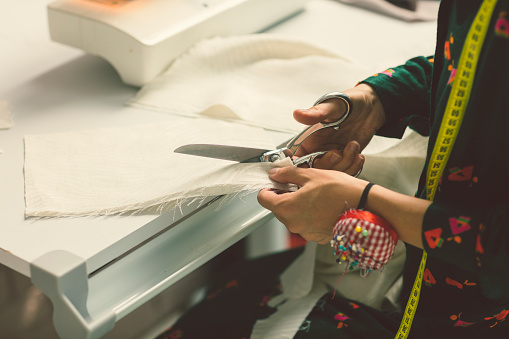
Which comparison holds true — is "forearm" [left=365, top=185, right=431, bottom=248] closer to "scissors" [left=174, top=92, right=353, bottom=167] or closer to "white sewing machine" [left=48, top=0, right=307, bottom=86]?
"scissors" [left=174, top=92, right=353, bottom=167]

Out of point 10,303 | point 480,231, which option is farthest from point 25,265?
point 10,303

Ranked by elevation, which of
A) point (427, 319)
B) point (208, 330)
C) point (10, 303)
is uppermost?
point (427, 319)

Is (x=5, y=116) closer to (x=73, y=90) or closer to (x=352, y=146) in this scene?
(x=73, y=90)

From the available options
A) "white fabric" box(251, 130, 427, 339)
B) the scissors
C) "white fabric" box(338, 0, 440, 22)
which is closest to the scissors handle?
the scissors

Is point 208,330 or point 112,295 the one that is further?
point 208,330

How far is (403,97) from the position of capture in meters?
0.82

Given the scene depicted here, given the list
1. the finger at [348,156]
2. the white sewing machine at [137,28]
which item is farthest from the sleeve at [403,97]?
the white sewing machine at [137,28]

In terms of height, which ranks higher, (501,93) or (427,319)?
(501,93)

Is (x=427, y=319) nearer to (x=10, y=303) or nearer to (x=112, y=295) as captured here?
(x=112, y=295)

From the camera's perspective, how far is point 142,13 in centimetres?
98

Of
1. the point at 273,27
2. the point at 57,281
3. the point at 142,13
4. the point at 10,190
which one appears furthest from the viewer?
the point at 273,27

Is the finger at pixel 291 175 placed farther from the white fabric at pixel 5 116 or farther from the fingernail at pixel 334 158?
the white fabric at pixel 5 116

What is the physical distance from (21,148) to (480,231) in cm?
58

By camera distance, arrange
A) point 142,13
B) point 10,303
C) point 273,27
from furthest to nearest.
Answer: point 273,27
point 10,303
point 142,13
